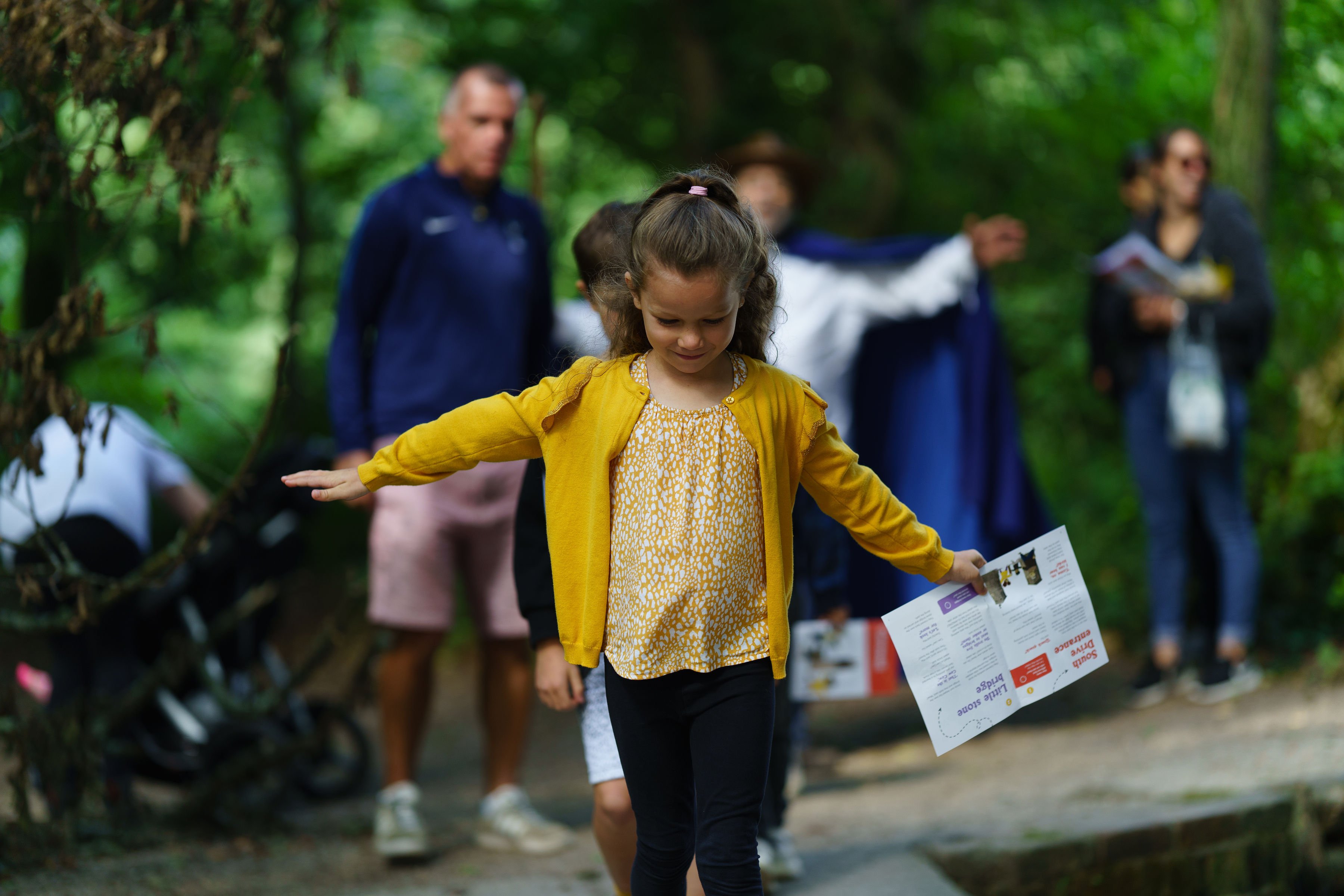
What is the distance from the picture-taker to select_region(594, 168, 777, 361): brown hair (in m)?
2.14

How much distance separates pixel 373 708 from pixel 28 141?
4.08 m

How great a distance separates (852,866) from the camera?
3363 mm

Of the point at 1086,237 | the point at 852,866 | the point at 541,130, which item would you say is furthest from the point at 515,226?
the point at 541,130

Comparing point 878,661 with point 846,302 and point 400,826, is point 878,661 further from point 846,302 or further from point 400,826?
point 400,826

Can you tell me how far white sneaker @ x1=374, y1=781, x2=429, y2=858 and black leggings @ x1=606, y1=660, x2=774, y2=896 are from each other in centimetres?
132

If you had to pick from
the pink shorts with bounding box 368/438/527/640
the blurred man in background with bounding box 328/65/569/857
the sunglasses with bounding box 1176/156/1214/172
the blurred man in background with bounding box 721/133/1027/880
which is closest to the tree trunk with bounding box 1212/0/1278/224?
the sunglasses with bounding box 1176/156/1214/172

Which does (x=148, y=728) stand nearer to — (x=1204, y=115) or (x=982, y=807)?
(x=982, y=807)

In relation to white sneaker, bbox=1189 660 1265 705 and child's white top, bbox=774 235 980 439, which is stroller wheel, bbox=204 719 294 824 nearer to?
child's white top, bbox=774 235 980 439

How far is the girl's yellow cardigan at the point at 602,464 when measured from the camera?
2289 millimetres

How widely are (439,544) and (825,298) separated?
157 cm

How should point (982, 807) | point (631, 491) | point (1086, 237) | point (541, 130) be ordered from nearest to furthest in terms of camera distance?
point (631, 491) → point (982, 807) → point (1086, 237) → point (541, 130)

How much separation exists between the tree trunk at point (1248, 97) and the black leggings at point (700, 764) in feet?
14.4

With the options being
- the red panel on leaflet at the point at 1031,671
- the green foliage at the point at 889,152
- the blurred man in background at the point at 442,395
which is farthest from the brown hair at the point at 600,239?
the green foliage at the point at 889,152

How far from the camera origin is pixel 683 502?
88.0 inches
